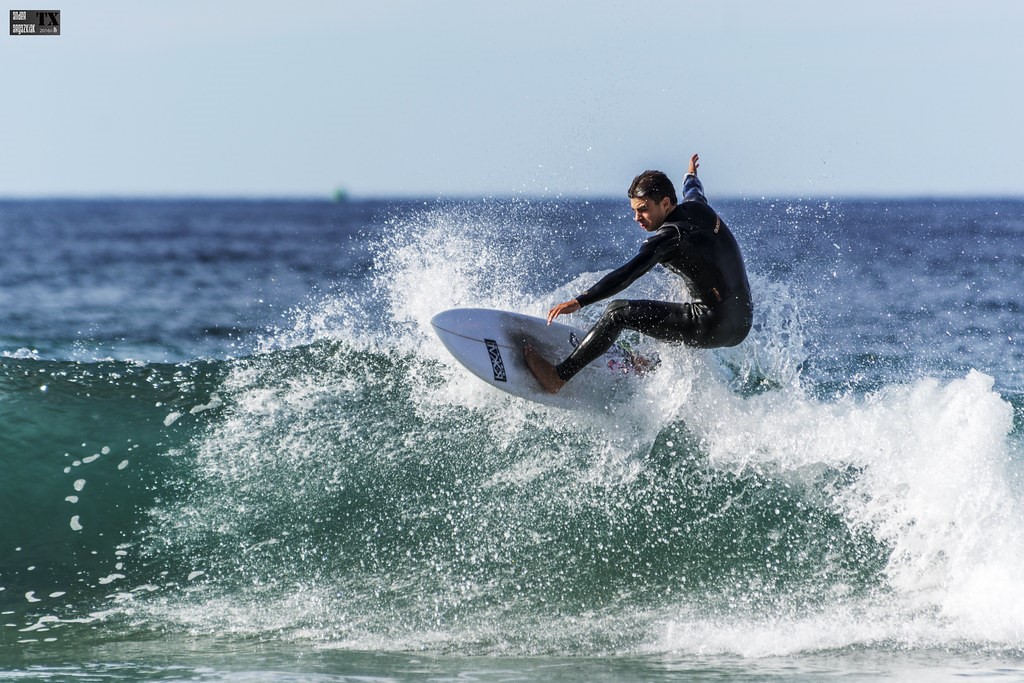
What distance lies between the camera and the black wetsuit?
6867 mm

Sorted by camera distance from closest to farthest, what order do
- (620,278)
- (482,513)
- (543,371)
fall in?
(620,278), (482,513), (543,371)

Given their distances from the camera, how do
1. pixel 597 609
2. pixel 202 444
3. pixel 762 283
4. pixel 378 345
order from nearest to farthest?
pixel 597 609 → pixel 202 444 → pixel 762 283 → pixel 378 345

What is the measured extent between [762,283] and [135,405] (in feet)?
18.4

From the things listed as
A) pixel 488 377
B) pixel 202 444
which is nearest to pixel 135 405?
pixel 202 444

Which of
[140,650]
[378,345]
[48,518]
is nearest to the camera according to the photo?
[140,650]

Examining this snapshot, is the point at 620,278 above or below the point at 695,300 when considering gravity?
above

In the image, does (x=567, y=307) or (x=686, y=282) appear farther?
(x=686, y=282)

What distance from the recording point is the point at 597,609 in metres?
6.14

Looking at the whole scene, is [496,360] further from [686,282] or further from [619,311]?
[686,282]

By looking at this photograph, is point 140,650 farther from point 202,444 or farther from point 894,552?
point 894,552

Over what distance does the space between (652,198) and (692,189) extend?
0.89 metres

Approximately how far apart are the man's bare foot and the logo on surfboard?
0.61ft

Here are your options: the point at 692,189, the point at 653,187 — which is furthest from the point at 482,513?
the point at 692,189

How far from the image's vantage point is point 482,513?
689 centimetres
